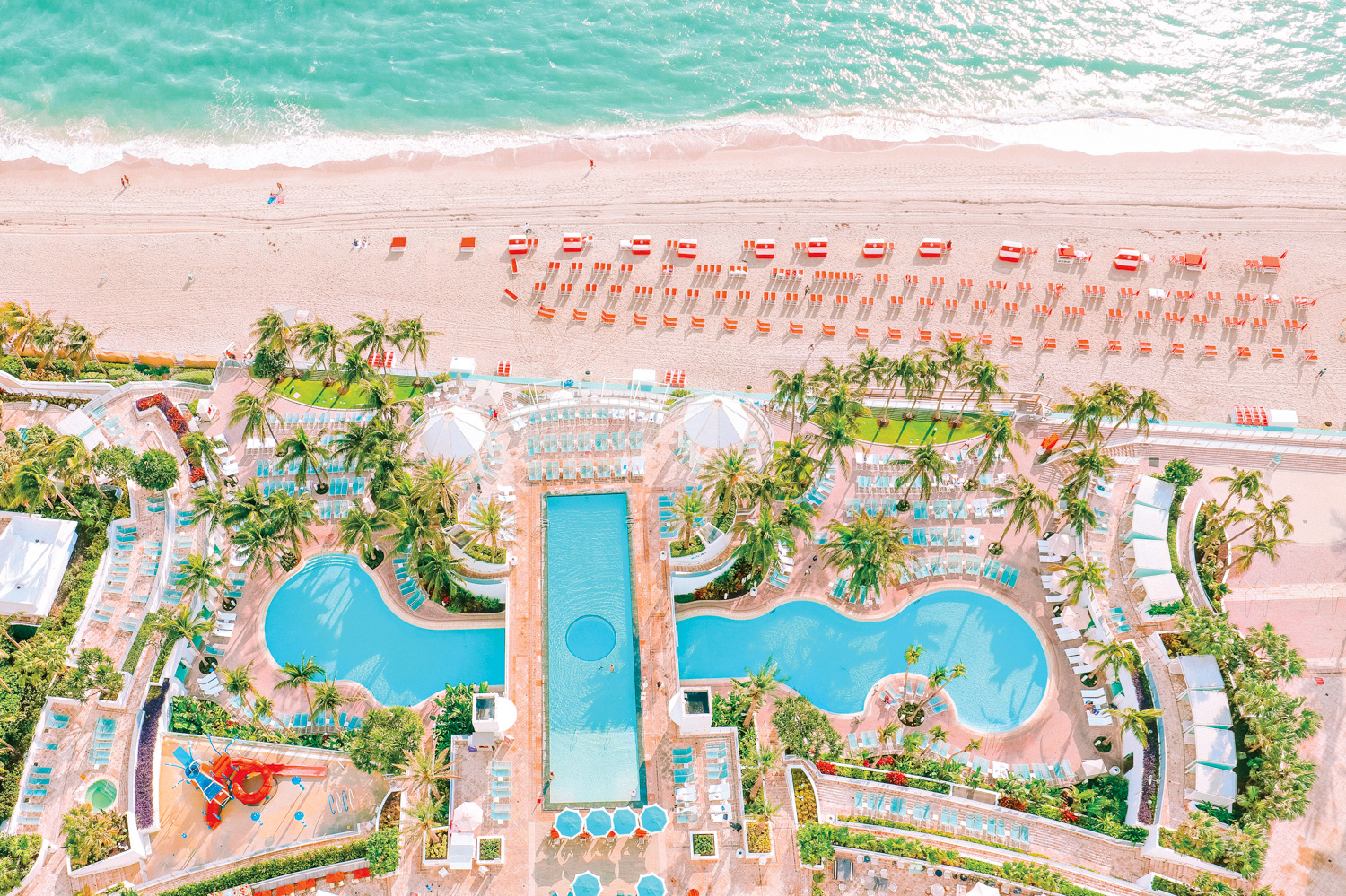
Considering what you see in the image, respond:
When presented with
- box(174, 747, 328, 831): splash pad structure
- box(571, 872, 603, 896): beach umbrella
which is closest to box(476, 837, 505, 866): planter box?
box(571, 872, 603, 896): beach umbrella

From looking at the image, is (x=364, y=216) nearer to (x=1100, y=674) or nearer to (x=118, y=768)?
(x=118, y=768)

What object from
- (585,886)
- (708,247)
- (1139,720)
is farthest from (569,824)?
(708,247)

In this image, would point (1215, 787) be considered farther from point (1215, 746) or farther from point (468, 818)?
point (468, 818)

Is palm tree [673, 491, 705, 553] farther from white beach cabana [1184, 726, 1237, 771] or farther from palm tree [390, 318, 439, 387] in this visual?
white beach cabana [1184, 726, 1237, 771]

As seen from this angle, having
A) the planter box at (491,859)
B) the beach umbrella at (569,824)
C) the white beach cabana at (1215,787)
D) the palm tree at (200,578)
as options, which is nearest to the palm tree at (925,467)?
the white beach cabana at (1215,787)

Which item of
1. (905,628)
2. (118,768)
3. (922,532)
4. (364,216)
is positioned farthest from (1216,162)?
(118,768)
